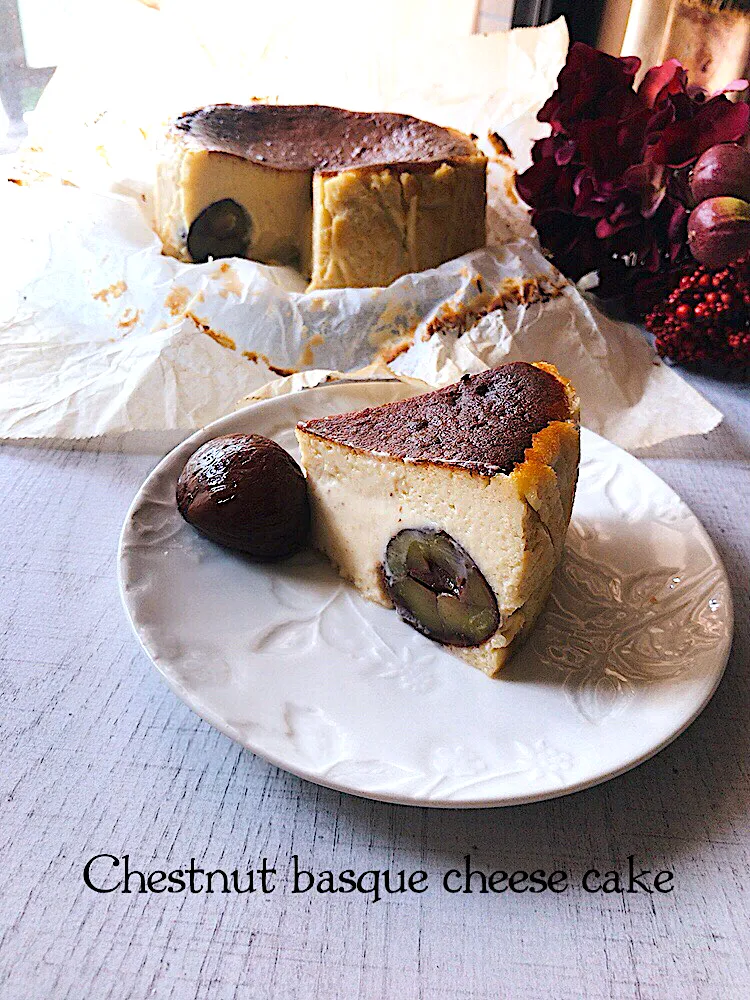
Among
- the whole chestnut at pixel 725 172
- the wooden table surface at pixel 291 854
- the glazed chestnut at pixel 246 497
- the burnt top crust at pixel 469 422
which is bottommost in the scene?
the wooden table surface at pixel 291 854

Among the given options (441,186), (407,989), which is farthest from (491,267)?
(407,989)

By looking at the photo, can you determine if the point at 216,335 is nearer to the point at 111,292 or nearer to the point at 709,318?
the point at 111,292

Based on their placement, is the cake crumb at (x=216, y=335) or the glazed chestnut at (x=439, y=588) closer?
the glazed chestnut at (x=439, y=588)

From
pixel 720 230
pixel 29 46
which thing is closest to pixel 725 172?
pixel 720 230

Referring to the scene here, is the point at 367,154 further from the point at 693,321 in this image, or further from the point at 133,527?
the point at 133,527

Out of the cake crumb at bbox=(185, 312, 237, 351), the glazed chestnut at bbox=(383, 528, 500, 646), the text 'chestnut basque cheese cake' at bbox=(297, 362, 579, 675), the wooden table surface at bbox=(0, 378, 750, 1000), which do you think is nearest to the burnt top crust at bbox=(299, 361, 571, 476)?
the text 'chestnut basque cheese cake' at bbox=(297, 362, 579, 675)

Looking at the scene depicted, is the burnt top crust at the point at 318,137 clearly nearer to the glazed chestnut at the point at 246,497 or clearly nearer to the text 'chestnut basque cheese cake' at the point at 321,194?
the text 'chestnut basque cheese cake' at the point at 321,194

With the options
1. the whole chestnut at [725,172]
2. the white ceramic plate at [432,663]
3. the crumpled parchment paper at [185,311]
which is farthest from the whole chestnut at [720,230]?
the white ceramic plate at [432,663]
